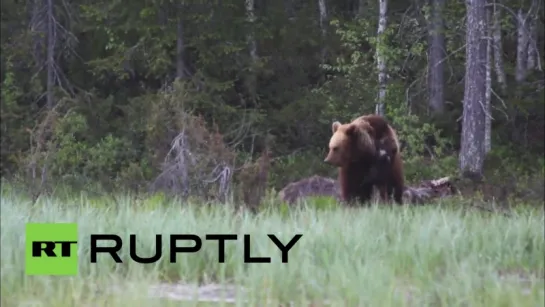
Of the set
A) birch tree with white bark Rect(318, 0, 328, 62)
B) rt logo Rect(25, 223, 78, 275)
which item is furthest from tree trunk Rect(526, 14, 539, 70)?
rt logo Rect(25, 223, 78, 275)

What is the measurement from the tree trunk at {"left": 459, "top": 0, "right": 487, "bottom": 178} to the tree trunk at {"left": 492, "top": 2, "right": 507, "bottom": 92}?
63 millimetres

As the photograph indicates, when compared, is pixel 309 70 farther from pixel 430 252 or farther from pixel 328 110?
pixel 430 252

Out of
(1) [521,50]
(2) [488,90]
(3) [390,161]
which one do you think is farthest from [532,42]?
(3) [390,161]

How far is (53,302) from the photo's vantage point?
299 centimetres

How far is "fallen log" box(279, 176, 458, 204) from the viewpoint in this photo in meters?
3.14

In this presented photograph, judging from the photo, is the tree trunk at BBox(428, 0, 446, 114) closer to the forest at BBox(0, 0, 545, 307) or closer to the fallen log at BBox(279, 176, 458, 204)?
the forest at BBox(0, 0, 545, 307)

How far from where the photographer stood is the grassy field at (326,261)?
281 cm

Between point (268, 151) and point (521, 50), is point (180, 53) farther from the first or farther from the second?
point (521, 50)

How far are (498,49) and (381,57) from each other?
0.44m

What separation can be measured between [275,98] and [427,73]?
603 millimetres

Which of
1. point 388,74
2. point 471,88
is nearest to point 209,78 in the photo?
point 388,74

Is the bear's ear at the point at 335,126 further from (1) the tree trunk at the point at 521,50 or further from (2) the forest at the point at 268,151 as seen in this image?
(1) the tree trunk at the point at 521,50

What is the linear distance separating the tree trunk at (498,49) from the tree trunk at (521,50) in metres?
0.07

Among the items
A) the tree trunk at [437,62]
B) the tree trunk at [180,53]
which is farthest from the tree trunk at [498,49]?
the tree trunk at [180,53]
